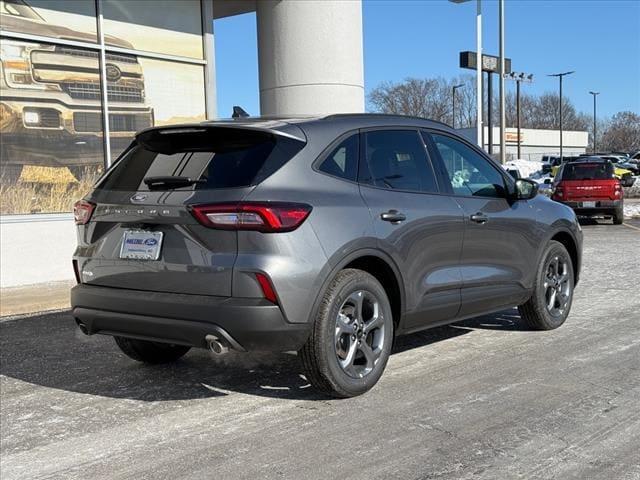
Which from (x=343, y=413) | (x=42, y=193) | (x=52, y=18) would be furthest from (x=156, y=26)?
(x=343, y=413)

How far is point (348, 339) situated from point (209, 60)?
918cm

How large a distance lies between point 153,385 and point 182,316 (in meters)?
1.18

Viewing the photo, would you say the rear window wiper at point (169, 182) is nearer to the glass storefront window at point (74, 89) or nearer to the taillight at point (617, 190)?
the glass storefront window at point (74, 89)

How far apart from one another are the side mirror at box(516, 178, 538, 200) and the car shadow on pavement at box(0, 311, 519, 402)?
1.30 metres

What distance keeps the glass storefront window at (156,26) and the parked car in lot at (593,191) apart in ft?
34.8

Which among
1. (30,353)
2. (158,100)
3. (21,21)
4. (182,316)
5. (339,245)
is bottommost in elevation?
(30,353)

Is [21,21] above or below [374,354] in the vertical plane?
above

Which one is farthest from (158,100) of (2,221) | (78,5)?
(2,221)

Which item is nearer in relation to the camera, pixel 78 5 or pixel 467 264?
pixel 467 264

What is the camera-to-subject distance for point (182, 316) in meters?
4.27

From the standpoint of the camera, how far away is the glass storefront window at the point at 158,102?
11531 millimetres

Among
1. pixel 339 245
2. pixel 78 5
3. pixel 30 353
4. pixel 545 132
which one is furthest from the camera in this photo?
pixel 545 132

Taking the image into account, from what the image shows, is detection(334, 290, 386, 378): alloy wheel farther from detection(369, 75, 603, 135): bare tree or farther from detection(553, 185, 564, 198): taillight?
detection(369, 75, 603, 135): bare tree

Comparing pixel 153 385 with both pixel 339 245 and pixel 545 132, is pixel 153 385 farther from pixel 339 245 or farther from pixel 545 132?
pixel 545 132
